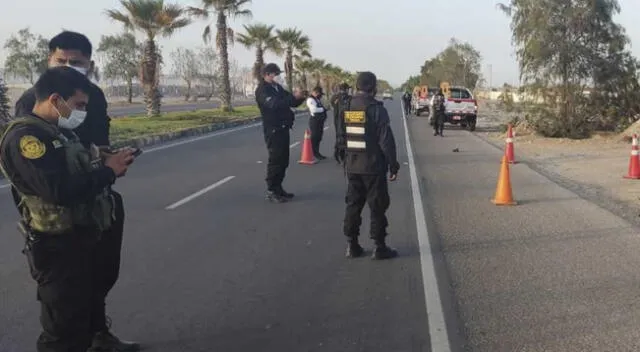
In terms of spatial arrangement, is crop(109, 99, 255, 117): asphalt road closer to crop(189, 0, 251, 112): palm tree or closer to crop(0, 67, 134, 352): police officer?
crop(189, 0, 251, 112): palm tree

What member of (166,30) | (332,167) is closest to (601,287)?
(332,167)

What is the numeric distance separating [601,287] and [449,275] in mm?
1205

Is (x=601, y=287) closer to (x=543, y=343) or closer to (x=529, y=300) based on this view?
(x=529, y=300)

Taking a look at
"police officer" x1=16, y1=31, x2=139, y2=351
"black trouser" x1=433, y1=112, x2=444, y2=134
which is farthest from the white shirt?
"police officer" x1=16, y1=31, x2=139, y2=351

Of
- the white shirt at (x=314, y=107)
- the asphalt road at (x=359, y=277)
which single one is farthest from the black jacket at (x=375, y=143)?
the white shirt at (x=314, y=107)

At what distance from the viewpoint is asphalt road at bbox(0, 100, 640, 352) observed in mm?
4219

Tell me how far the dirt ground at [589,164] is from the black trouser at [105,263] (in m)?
6.39

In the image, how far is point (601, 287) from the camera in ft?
16.9

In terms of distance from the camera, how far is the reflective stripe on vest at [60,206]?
294 cm

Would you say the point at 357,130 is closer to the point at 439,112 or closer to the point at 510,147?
the point at 510,147

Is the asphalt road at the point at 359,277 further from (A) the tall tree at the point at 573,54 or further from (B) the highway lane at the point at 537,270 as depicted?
(A) the tall tree at the point at 573,54

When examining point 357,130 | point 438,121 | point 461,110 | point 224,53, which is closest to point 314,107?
point 438,121

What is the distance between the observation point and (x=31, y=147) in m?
2.82

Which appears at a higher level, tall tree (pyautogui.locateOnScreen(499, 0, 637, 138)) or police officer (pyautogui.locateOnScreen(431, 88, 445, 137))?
tall tree (pyautogui.locateOnScreen(499, 0, 637, 138))
